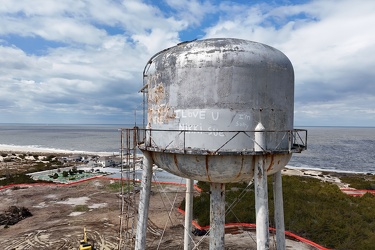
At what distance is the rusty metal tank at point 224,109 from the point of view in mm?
8055

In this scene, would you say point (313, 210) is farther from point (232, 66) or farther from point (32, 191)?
point (32, 191)

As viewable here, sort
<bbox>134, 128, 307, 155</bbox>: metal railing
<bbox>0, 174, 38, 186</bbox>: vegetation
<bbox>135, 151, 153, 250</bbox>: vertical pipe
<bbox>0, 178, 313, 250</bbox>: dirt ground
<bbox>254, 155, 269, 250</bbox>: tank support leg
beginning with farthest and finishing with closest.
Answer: <bbox>0, 174, 38, 186</bbox>: vegetation
<bbox>0, 178, 313, 250</bbox>: dirt ground
<bbox>135, 151, 153, 250</bbox>: vertical pipe
<bbox>134, 128, 307, 155</bbox>: metal railing
<bbox>254, 155, 269, 250</bbox>: tank support leg

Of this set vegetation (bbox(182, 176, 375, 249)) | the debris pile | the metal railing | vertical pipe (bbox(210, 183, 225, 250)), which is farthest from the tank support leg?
the debris pile

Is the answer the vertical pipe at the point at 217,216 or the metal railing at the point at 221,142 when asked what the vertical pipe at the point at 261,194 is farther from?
the vertical pipe at the point at 217,216

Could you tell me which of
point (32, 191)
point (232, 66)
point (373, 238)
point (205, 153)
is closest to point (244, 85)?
point (232, 66)

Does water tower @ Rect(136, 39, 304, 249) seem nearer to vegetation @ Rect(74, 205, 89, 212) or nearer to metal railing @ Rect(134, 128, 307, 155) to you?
metal railing @ Rect(134, 128, 307, 155)

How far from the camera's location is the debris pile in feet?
70.1

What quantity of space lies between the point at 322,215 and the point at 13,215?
74.8 ft

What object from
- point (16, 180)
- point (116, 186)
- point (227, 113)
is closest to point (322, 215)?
point (227, 113)

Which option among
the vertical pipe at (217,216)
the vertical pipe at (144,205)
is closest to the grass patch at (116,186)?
the vertical pipe at (217,216)

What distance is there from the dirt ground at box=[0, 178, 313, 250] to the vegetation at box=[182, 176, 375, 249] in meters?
1.88

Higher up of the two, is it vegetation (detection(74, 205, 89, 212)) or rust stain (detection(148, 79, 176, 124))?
rust stain (detection(148, 79, 176, 124))

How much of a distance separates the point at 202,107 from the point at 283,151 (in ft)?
8.84

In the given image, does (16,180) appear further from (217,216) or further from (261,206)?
(261,206)
